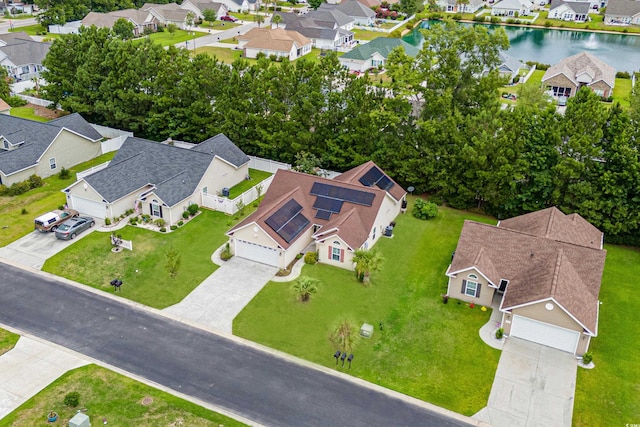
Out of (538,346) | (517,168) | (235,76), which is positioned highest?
(235,76)

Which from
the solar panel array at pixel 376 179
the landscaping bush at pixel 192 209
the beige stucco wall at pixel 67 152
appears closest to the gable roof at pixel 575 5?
the solar panel array at pixel 376 179

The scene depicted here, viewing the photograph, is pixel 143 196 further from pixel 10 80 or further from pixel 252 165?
pixel 10 80

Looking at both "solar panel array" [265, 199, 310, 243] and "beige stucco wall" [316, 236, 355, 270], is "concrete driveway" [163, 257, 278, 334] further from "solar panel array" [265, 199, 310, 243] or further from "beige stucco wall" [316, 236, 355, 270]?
"beige stucco wall" [316, 236, 355, 270]

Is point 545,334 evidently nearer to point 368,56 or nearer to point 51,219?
point 51,219

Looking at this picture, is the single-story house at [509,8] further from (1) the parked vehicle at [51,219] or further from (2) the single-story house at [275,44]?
(1) the parked vehicle at [51,219]

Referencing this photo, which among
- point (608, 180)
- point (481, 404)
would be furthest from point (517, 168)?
point (481, 404)

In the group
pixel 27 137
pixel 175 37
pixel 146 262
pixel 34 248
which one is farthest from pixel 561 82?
pixel 175 37
